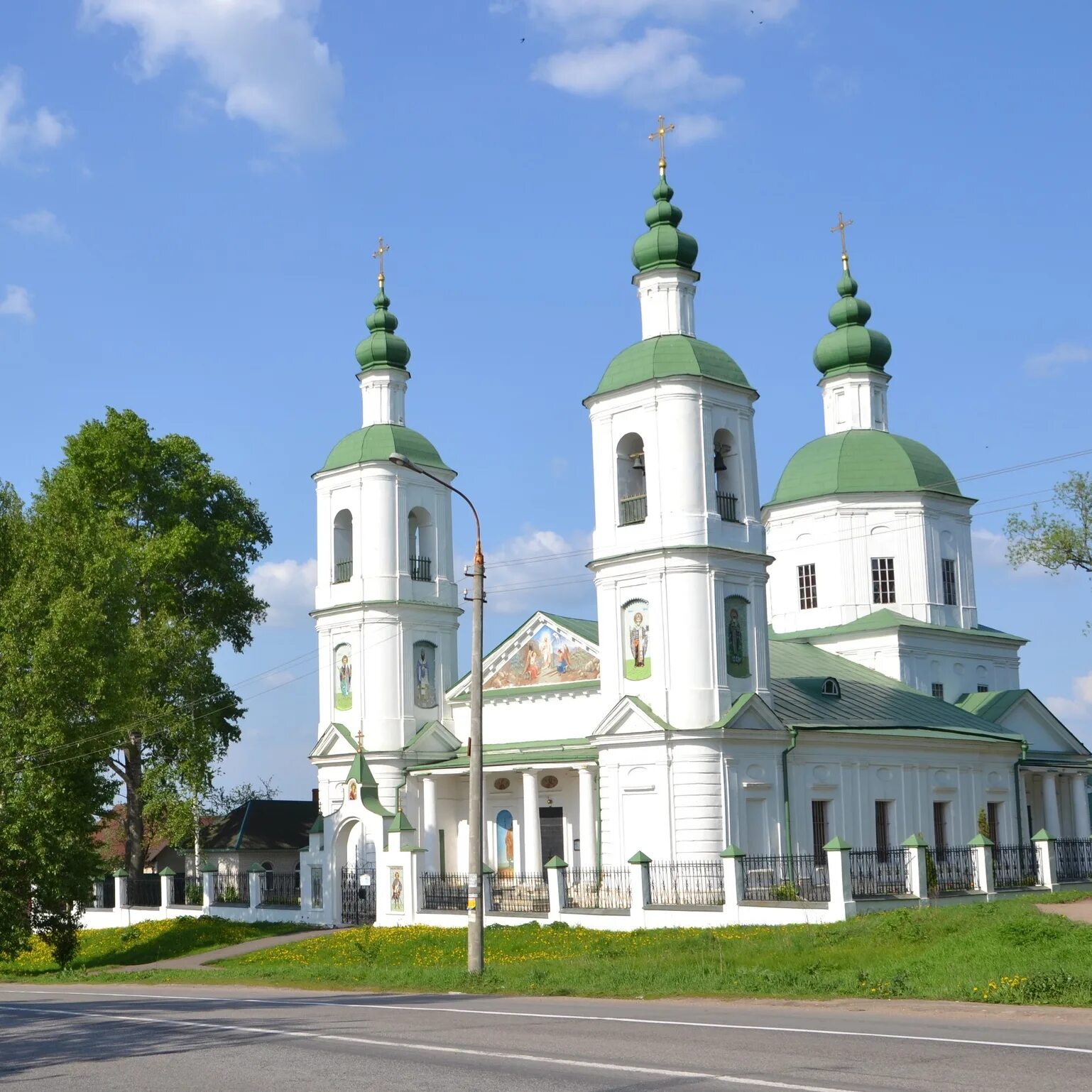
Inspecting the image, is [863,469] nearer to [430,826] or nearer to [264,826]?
[430,826]

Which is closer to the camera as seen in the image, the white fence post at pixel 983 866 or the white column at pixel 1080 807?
the white fence post at pixel 983 866

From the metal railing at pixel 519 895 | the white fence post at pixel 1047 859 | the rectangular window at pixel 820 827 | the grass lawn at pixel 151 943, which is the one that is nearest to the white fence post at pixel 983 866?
the white fence post at pixel 1047 859

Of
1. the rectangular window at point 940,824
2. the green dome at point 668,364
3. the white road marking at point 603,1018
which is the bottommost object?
the white road marking at point 603,1018

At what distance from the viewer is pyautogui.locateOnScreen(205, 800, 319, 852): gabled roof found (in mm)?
47688

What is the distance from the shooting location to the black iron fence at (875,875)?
27.7 metres

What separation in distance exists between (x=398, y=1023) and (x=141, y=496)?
107 feet

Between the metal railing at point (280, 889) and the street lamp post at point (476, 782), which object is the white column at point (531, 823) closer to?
the metal railing at point (280, 889)

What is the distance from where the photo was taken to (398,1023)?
45.3ft

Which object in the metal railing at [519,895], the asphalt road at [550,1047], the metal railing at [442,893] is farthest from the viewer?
the metal railing at [442,893]

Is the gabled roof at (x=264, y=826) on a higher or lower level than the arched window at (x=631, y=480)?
lower

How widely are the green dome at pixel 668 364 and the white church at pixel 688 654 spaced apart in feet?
0.27

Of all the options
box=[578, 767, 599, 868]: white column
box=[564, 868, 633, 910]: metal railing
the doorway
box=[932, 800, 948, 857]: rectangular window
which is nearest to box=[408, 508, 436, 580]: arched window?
the doorway

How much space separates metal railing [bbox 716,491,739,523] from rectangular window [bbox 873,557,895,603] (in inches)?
520

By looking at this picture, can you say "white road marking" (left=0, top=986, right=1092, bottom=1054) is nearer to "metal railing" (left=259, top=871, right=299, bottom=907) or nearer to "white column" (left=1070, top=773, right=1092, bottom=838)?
"metal railing" (left=259, top=871, right=299, bottom=907)
